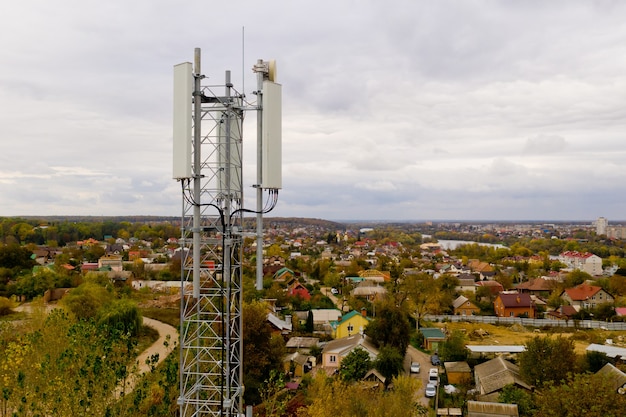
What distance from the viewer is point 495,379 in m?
16.4

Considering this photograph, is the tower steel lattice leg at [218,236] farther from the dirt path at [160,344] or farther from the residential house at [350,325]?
the residential house at [350,325]

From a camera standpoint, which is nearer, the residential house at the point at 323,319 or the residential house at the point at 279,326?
A: the residential house at the point at 279,326

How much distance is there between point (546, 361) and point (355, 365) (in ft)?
20.9

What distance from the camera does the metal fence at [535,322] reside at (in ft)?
90.7

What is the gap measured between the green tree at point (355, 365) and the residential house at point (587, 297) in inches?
830

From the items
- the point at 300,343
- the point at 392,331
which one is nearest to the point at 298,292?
the point at 300,343

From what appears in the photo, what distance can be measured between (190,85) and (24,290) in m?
31.5

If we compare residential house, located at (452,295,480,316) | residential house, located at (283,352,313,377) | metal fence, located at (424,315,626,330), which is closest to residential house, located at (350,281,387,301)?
metal fence, located at (424,315,626,330)

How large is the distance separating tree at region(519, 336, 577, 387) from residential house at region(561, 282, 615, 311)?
18365 millimetres

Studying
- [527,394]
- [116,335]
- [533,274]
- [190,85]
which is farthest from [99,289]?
[533,274]

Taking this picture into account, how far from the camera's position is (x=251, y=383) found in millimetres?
15633

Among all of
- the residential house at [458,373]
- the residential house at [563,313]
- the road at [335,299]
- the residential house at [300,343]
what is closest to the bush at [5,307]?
the residential house at [300,343]

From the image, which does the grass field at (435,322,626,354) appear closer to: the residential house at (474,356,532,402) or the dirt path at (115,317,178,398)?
the residential house at (474,356,532,402)

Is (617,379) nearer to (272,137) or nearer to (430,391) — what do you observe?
(430,391)
